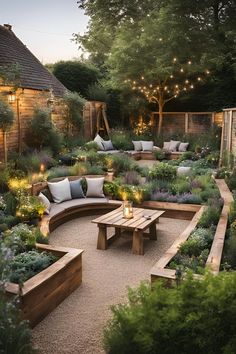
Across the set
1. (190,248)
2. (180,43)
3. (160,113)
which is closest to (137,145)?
(160,113)

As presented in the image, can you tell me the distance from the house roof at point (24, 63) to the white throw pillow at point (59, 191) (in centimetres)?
478

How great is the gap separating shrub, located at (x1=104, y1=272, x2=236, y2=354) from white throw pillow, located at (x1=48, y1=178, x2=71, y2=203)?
5.78 m

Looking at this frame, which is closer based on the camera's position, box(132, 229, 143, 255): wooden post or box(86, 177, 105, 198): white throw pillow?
box(132, 229, 143, 255): wooden post

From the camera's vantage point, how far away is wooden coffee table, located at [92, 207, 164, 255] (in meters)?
6.22

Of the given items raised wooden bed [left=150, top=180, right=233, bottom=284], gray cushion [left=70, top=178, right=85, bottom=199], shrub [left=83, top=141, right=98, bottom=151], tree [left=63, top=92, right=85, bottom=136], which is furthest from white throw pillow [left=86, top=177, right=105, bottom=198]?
tree [left=63, top=92, right=85, bottom=136]

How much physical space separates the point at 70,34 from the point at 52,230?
19.0 m

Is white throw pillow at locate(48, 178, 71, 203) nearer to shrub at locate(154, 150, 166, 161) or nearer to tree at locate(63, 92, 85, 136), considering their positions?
tree at locate(63, 92, 85, 136)

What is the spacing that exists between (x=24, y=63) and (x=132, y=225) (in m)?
9.59

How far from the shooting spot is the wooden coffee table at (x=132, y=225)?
622 centimetres

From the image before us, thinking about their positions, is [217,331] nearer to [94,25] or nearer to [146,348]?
[146,348]

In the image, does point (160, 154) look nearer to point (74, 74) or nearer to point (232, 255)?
point (74, 74)

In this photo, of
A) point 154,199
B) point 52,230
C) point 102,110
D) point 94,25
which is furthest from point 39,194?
point 94,25

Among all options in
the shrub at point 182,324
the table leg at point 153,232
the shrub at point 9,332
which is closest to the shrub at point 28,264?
the shrub at point 9,332

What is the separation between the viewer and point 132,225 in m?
6.22
